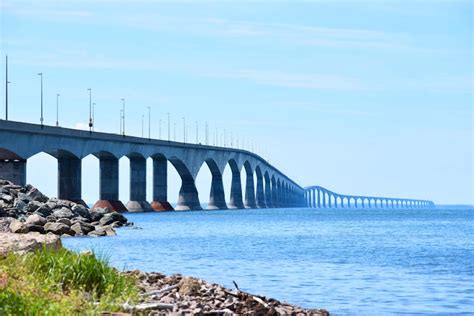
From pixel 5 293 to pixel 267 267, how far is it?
919 inches

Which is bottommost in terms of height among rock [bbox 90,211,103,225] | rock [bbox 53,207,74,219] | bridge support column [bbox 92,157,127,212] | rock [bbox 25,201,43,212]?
rock [bbox 90,211,103,225]

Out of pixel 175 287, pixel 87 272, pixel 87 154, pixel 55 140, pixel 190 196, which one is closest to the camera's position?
pixel 87 272

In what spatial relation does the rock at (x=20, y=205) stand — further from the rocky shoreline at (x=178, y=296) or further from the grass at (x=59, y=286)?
the grass at (x=59, y=286)

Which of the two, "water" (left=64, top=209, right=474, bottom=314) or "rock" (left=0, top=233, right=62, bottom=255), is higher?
"rock" (left=0, top=233, right=62, bottom=255)

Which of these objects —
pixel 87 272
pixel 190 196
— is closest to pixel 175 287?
pixel 87 272

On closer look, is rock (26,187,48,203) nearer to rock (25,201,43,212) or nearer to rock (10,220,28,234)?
rock (25,201,43,212)

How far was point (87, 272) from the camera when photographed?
16.5 meters

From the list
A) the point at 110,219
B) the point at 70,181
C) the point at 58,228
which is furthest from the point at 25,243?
the point at 70,181

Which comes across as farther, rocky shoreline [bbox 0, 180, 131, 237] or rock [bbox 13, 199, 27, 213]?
rock [bbox 13, 199, 27, 213]

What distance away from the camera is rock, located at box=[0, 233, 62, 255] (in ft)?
63.7

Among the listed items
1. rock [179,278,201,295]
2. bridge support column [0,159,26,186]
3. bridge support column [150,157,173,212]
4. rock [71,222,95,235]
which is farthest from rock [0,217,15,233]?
bridge support column [150,157,173,212]

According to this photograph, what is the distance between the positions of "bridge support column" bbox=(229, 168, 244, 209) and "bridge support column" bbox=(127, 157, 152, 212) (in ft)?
197

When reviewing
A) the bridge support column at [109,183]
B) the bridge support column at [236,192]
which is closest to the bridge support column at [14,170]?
the bridge support column at [109,183]

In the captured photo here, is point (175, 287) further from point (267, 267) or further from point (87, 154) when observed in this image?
point (87, 154)
